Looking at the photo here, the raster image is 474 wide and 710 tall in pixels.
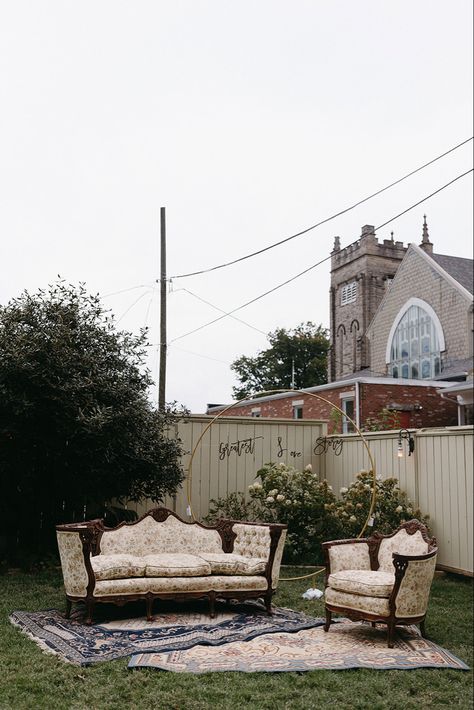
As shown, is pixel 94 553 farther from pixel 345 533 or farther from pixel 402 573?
pixel 345 533

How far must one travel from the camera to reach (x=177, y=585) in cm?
507

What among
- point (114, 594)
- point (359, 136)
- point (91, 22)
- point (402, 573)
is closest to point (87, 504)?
point (114, 594)

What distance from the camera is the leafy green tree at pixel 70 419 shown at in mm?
6383

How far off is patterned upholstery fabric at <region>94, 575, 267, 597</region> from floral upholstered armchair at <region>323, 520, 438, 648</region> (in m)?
0.71

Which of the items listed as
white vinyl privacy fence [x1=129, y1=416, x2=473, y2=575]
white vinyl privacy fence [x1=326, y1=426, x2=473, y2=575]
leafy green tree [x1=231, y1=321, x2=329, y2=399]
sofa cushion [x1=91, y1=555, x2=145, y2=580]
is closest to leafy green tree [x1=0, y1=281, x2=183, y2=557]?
white vinyl privacy fence [x1=129, y1=416, x2=473, y2=575]

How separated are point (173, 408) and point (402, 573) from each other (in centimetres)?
400

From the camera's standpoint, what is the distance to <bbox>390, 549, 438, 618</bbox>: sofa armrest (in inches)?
170

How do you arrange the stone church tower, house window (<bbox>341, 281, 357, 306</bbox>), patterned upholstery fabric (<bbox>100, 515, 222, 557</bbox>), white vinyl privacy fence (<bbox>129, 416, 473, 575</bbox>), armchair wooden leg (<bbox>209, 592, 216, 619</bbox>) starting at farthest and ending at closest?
white vinyl privacy fence (<bbox>129, 416, 473, 575</bbox>) → patterned upholstery fabric (<bbox>100, 515, 222, 557</bbox>) → armchair wooden leg (<bbox>209, 592, 216, 619</bbox>) → house window (<bbox>341, 281, 357, 306</bbox>) → the stone church tower

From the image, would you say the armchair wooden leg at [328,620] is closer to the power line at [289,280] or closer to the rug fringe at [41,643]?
the rug fringe at [41,643]

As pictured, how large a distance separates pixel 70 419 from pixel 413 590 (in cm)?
356

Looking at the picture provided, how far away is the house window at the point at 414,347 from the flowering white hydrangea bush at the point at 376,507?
558 centimetres

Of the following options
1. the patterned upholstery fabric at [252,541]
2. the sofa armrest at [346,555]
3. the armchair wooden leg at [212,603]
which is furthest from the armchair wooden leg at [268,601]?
the sofa armrest at [346,555]

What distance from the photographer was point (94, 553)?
5480mm

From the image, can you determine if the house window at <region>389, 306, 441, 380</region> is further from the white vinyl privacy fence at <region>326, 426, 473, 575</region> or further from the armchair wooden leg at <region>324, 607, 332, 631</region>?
the white vinyl privacy fence at <region>326, 426, 473, 575</region>
